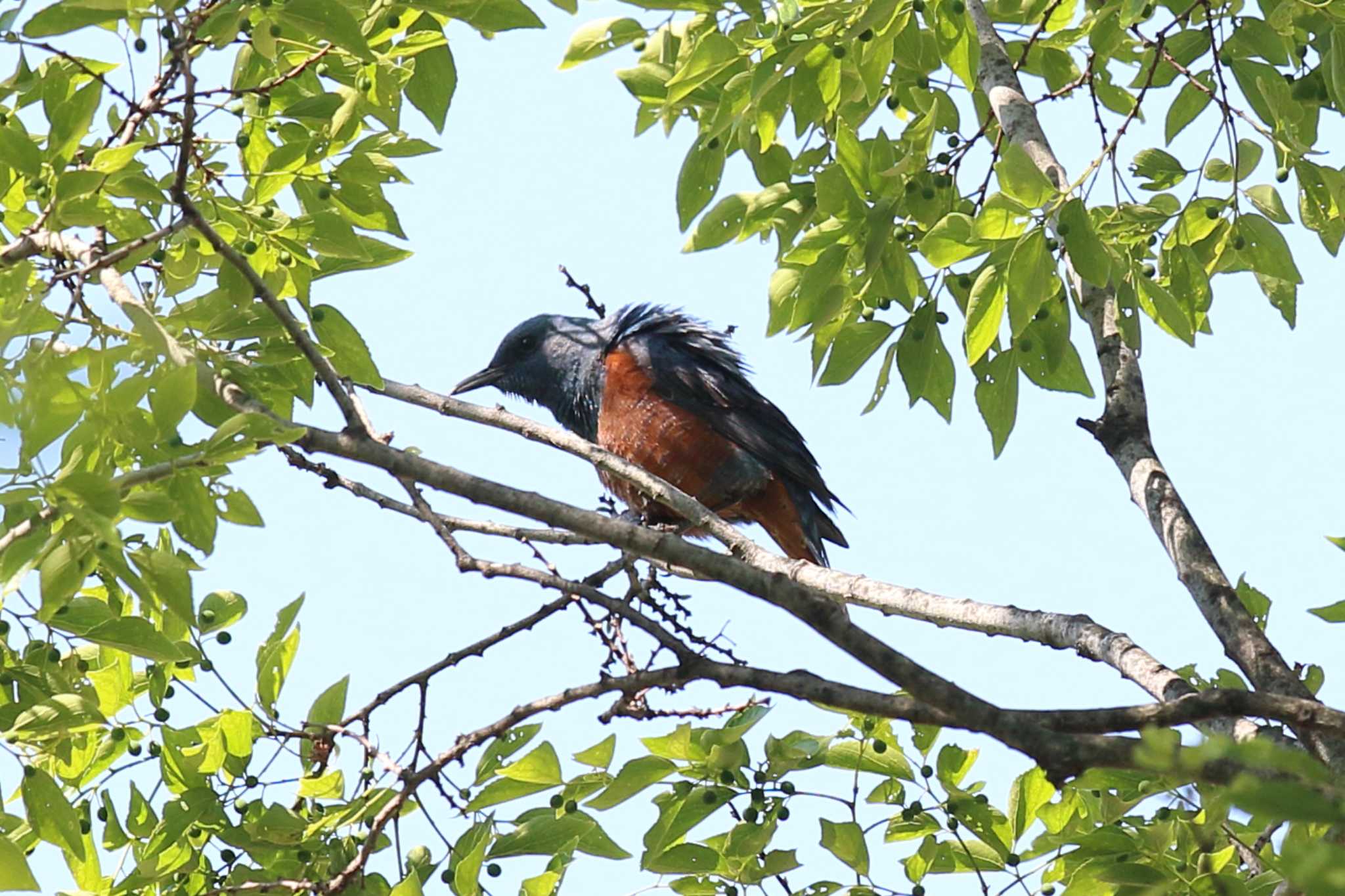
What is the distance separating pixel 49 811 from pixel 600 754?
1.24m

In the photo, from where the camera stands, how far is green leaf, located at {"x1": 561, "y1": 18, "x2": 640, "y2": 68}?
4215mm

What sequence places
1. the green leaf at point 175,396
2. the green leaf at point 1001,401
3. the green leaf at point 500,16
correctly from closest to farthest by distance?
the green leaf at point 175,396, the green leaf at point 500,16, the green leaf at point 1001,401

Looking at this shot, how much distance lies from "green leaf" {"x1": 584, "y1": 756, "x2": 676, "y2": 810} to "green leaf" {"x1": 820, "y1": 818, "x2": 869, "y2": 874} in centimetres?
44

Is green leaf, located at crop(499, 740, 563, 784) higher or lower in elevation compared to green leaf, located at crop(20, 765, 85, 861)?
higher

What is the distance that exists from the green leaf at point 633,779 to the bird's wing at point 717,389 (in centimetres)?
378

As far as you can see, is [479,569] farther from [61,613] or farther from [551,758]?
[61,613]

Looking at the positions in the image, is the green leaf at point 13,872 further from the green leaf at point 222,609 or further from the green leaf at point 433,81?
the green leaf at point 433,81

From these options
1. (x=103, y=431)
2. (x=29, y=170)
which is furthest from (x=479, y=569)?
(x=29, y=170)

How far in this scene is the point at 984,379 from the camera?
411 centimetres

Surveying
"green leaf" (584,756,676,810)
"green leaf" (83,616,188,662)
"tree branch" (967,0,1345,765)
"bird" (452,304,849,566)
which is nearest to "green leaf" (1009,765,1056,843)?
"tree branch" (967,0,1345,765)

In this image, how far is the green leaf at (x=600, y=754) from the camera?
3184 millimetres

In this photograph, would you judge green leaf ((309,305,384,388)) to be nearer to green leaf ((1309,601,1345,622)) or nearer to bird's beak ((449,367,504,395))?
green leaf ((1309,601,1345,622))

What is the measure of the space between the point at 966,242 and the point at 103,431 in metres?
1.90

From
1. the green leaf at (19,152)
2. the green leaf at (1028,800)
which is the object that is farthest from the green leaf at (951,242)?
the green leaf at (19,152)
